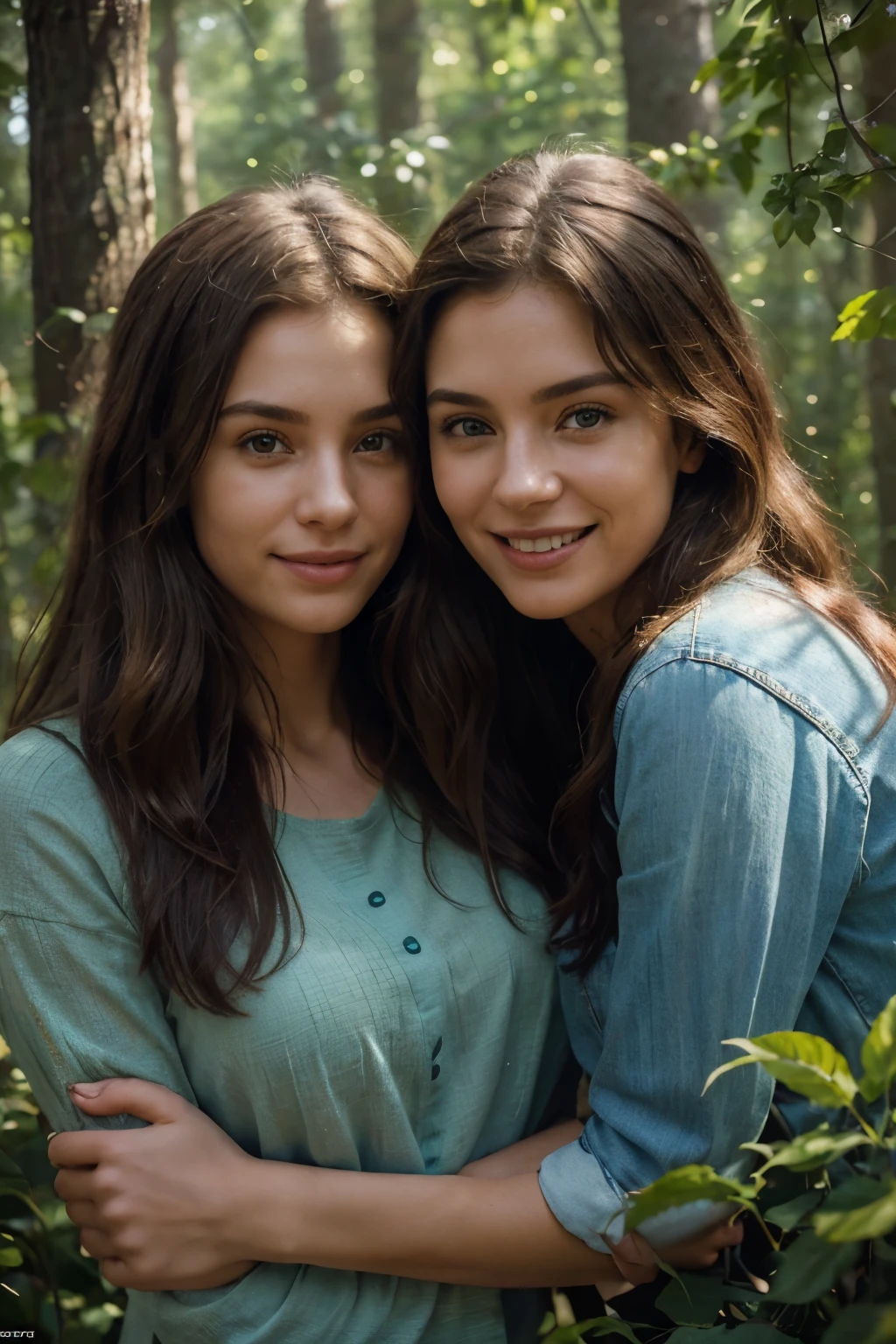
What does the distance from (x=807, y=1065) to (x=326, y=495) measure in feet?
3.90

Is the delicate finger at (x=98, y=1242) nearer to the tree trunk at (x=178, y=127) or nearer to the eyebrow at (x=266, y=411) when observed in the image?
the eyebrow at (x=266, y=411)

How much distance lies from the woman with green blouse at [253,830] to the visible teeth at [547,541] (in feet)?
0.87

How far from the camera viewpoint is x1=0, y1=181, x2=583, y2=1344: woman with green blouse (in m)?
1.93

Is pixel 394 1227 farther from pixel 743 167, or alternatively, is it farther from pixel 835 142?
pixel 743 167

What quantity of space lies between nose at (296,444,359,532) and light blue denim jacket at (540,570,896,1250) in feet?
1.84

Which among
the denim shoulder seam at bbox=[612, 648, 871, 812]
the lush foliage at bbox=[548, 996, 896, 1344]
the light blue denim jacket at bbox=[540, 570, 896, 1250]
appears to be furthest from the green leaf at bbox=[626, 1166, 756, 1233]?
the denim shoulder seam at bbox=[612, 648, 871, 812]

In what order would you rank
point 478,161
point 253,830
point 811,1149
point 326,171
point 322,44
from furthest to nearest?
point 322,44
point 478,161
point 326,171
point 253,830
point 811,1149

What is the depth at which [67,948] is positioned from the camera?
1.89 meters

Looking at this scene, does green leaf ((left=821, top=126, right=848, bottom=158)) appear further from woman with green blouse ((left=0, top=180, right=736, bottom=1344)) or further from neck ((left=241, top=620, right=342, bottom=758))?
neck ((left=241, top=620, right=342, bottom=758))

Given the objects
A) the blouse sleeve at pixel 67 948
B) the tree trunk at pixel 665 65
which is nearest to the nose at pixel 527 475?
the blouse sleeve at pixel 67 948

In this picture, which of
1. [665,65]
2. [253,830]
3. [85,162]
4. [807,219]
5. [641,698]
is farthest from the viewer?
[665,65]

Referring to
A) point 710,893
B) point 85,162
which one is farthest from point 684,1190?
point 85,162

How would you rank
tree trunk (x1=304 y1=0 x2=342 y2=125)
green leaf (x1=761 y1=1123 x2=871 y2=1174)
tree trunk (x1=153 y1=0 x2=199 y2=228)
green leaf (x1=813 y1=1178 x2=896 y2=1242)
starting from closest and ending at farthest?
1. green leaf (x1=813 y1=1178 x2=896 y2=1242)
2. green leaf (x1=761 y1=1123 x2=871 y2=1174)
3. tree trunk (x1=153 y1=0 x2=199 y2=228)
4. tree trunk (x1=304 y1=0 x2=342 y2=125)

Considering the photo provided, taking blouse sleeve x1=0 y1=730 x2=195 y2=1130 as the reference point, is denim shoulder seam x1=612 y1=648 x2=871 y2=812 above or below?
above
